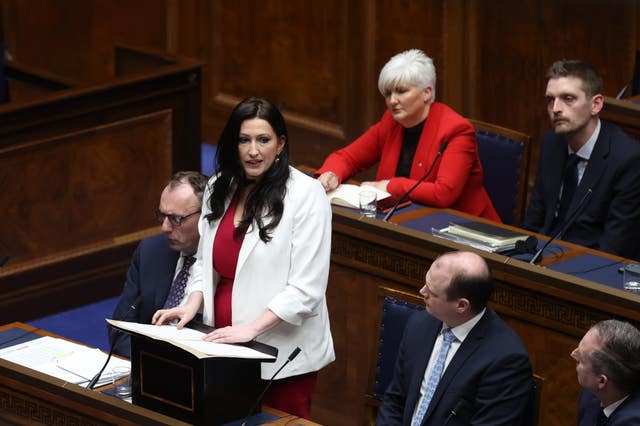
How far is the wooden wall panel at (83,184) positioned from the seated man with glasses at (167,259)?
1.86 m

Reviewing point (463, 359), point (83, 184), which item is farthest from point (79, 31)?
point (463, 359)

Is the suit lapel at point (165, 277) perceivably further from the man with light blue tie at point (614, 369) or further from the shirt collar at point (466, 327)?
the man with light blue tie at point (614, 369)

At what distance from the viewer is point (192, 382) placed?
367 cm

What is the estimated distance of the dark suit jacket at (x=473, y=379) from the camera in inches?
153

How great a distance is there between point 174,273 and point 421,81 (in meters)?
1.41

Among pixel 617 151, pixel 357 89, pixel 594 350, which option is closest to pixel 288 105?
pixel 357 89

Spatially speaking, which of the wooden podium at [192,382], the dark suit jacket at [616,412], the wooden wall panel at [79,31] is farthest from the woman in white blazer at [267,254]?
the wooden wall panel at [79,31]

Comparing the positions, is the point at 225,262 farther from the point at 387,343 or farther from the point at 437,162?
the point at 437,162

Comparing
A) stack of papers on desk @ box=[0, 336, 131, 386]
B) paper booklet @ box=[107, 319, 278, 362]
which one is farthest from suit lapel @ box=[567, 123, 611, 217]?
stack of papers on desk @ box=[0, 336, 131, 386]

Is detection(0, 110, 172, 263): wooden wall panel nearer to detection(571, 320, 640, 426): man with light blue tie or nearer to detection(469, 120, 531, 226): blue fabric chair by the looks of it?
detection(469, 120, 531, 226): blue fabric chair

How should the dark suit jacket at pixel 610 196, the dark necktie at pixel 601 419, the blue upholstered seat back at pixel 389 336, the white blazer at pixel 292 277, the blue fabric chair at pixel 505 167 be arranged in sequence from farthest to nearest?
1. the blue fabric chair at pixel 505 167
2. the dark suit jacket at pixel 610 196
3. the blue upholstered seat back at pixel 389 336
4. the white blazer at pixel 292 277
5. the dark necktie at pixel 601 419

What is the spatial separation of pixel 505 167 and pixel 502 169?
0.02 m

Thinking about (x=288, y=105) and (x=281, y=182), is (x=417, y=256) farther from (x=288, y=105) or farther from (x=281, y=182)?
(x=288, y=105)

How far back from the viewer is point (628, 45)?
6488mm
